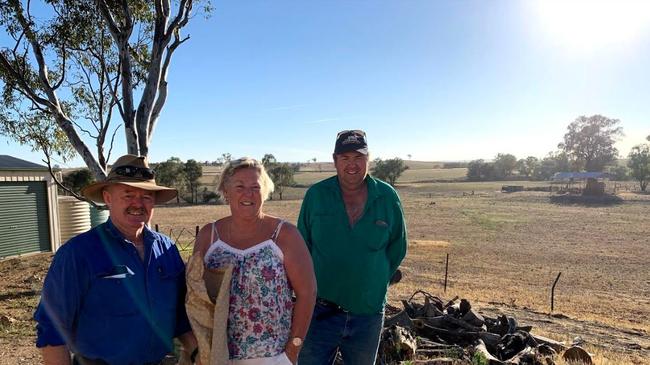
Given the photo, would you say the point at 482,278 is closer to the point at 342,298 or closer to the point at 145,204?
the point at 342,298

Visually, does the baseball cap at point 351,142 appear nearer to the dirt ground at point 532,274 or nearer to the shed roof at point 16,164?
the dirt ground at point 532,274

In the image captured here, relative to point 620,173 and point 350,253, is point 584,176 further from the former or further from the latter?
point 350,253

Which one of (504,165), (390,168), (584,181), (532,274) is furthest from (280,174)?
(504,165)

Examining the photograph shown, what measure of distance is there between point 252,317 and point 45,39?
31.9 ft

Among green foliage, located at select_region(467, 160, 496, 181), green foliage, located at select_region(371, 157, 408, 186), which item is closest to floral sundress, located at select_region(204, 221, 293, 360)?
green foliage, located at select_region(371, 157, 408, 186)

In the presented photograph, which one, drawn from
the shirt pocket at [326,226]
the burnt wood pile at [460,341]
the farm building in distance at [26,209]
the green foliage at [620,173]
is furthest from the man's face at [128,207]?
the green foliage at [620,173]

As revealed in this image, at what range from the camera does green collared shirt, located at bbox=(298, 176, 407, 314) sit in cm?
303

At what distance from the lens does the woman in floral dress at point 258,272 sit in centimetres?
231

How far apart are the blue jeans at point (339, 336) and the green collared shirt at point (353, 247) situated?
0.07 m

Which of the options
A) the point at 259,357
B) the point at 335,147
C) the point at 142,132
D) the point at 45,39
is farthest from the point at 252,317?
the point at 45,39

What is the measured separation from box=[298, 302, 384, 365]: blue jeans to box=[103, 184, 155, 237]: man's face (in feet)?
4.32

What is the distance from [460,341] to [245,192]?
4.39 m

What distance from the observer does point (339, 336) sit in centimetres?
311

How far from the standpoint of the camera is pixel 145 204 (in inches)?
94.6
